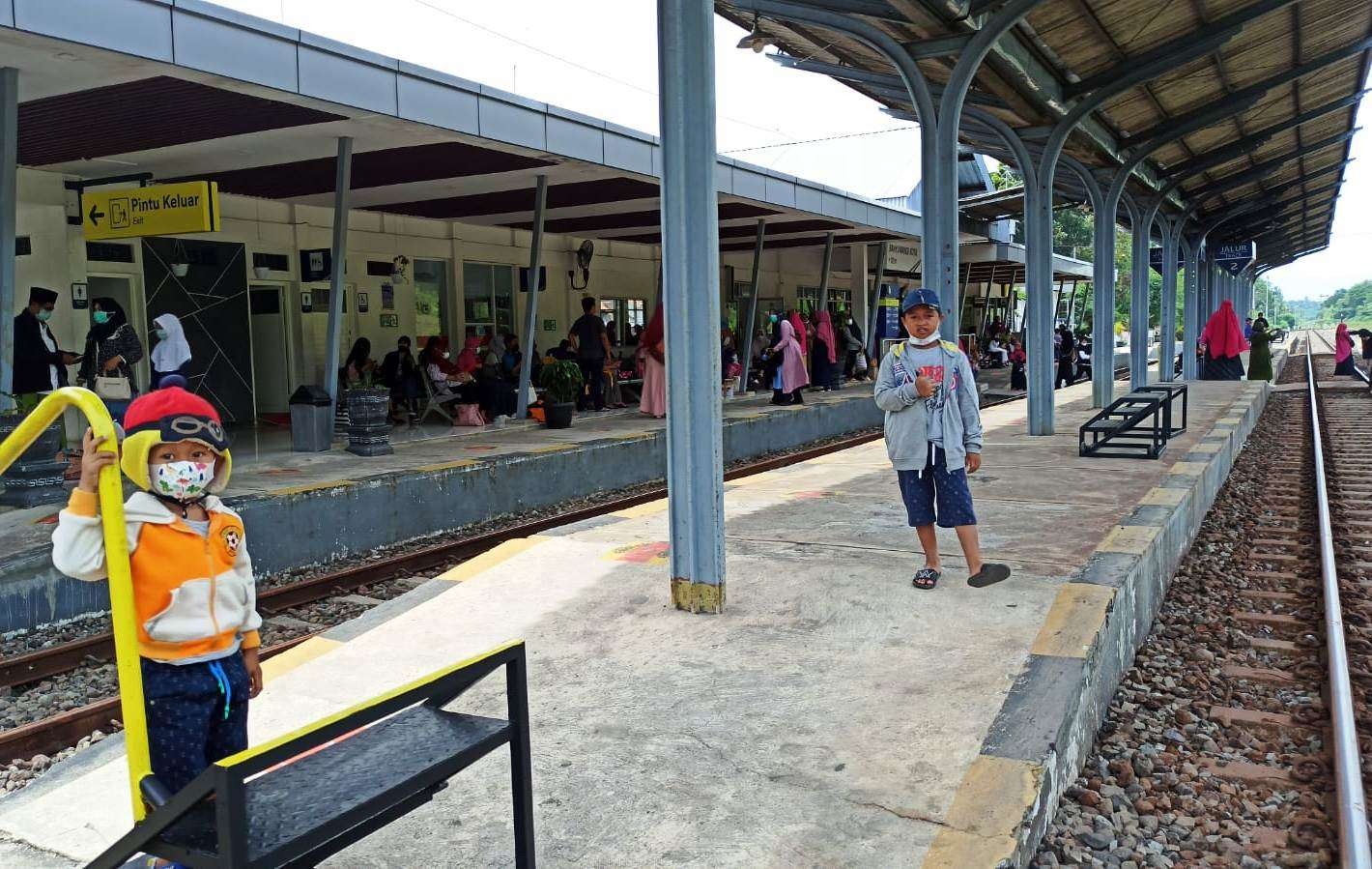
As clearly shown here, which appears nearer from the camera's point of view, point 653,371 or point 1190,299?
point 653,371

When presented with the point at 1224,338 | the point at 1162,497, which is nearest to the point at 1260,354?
the point at 1224,338

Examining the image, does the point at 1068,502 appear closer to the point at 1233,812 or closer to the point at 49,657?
the point at 1233,812

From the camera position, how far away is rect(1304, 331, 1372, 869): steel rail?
11.2ft

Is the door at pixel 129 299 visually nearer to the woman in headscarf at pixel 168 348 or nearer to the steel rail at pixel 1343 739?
the woman in headscarf at pixel 168 348

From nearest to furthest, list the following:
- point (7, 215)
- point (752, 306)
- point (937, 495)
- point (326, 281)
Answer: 1. point (937, 495)
2. point (7, 215)
3. point (326, 281)
4. point (752, 306)

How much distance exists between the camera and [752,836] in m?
2.95

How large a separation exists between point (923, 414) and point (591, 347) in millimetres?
10803

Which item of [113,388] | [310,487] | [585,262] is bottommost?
[310,487]

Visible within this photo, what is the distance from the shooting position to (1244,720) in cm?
478

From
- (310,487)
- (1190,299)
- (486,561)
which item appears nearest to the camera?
(486,561)

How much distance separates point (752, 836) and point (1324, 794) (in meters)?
2.49

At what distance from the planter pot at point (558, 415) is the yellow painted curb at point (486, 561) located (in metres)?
7.30

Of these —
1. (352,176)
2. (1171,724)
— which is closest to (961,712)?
(1171,724)

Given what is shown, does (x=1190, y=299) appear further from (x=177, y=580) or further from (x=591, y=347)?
(x=177, y=580)
